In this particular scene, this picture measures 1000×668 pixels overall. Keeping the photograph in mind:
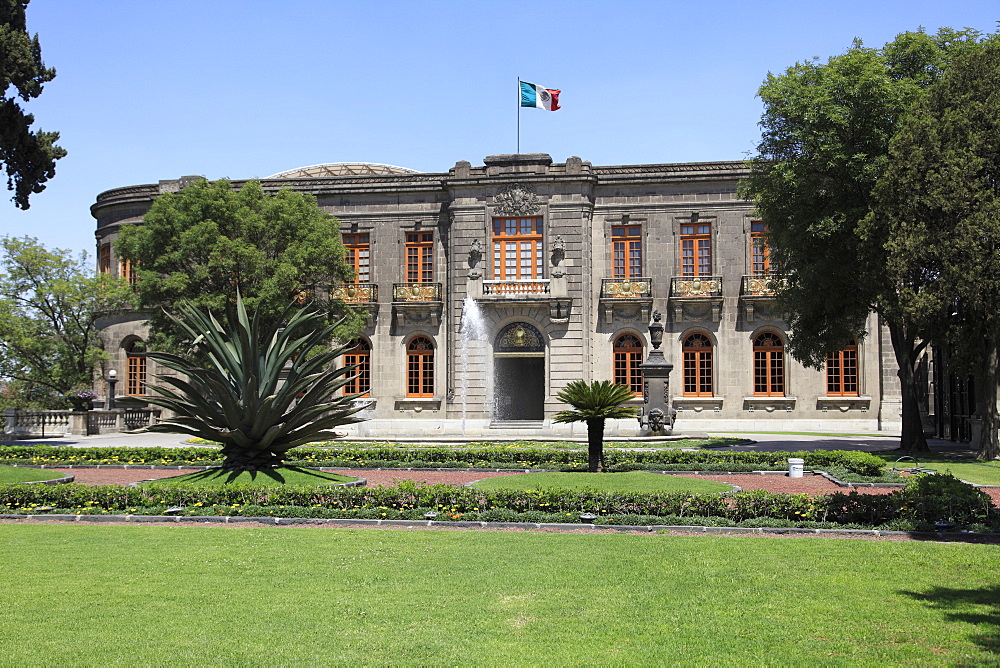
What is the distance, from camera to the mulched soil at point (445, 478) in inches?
709

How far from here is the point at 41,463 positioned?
24.1 metres

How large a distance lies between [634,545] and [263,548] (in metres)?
4.45

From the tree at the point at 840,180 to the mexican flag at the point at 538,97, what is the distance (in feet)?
43.6

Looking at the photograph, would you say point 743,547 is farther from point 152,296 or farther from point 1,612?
point 152,296

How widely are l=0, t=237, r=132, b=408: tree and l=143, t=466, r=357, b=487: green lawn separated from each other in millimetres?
28975

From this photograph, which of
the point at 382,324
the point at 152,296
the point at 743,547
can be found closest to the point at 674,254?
the point at 382,324

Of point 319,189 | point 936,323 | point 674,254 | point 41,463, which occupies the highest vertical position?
point 319,189

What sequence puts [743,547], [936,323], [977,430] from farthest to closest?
1. [977,430]
2. [936,323]
3. [743,547]

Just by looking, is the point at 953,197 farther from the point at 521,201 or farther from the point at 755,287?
the point at 521,201

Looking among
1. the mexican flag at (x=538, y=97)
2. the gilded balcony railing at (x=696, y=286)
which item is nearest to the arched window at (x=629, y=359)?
the gilded balcony railing at (x=696, y=286)

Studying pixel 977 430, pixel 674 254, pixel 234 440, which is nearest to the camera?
pixel 234 440

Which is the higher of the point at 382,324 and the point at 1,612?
the point at 382,324

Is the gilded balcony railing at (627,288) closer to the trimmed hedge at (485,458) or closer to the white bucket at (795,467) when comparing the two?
the trimmed hedge at (485,458)

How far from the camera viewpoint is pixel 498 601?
28.3ft
